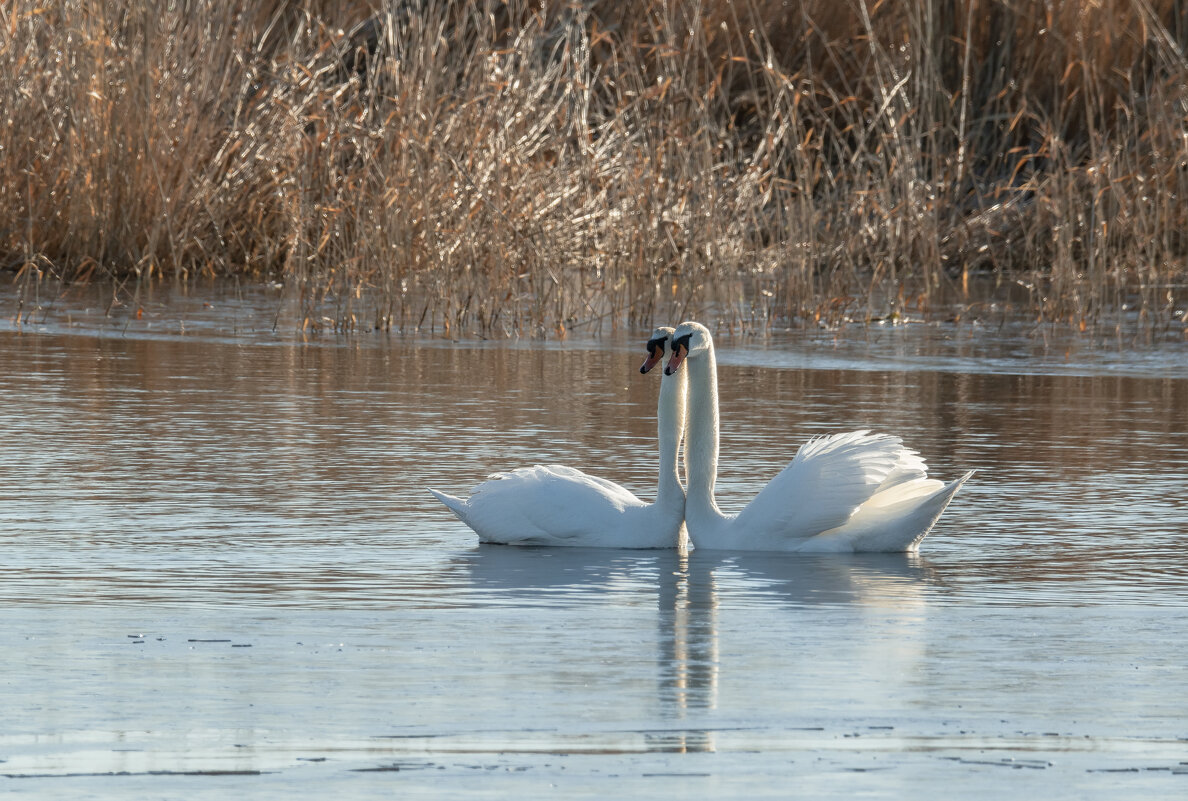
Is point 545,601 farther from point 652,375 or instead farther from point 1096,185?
point 1096,185

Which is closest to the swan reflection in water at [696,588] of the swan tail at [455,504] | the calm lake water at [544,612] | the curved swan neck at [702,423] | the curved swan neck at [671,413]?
the calm lake water at [544,612]

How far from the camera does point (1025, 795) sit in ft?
12.6

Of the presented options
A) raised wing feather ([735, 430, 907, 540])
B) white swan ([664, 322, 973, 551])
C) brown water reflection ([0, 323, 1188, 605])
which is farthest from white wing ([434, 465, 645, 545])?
raised wing feather ([735, 430, 907, 540])

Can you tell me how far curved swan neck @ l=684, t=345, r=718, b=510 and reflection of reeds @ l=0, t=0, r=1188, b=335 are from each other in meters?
5.72

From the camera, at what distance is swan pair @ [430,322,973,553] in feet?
21.2

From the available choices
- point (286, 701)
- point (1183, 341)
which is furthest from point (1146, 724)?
point (1183, 341)

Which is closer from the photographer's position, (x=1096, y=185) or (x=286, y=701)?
(x=286, y=701)

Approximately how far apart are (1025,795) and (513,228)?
31.6ft

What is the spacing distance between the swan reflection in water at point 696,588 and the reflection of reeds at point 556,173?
6286 millimetres

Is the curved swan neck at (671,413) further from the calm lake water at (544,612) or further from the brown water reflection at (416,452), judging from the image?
the brown water reflection at (416,452)

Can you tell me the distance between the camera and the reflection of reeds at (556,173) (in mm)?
13453

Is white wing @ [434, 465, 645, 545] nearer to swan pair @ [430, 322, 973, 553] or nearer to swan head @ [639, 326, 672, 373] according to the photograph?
swan pair @ [430, 322, 973, 553]

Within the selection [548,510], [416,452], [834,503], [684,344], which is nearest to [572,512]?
[548,510]

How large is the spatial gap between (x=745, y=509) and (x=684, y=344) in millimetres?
606
